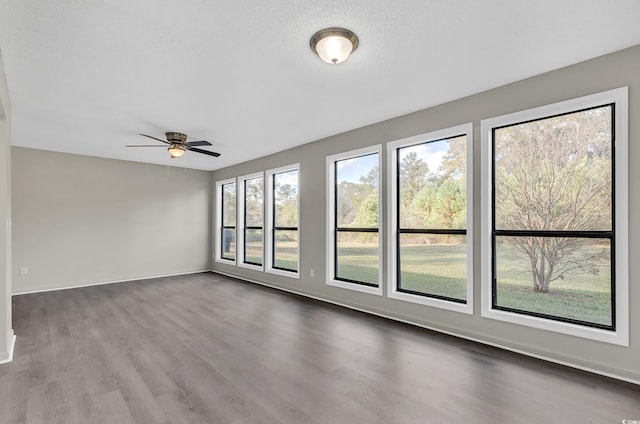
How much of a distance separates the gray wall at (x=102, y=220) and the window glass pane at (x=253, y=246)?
150 cm

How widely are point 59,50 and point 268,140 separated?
3.00 metres

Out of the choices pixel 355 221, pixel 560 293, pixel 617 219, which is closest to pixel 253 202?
pixel 355 221

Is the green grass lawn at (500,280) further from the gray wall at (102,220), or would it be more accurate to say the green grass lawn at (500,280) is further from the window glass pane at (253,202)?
the gray wall at (102,220)

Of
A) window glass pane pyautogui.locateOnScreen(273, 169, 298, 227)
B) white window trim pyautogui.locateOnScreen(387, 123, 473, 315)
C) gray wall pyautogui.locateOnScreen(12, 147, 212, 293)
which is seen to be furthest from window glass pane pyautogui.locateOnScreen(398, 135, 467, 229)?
gray wall pyautogui.locateOnScreen(12, 147, 212, 293)

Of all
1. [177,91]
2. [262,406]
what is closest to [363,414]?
[262,406]

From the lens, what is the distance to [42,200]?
5645 millimetres

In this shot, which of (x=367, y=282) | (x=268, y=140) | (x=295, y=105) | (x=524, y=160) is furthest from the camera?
(x=268, y=140)

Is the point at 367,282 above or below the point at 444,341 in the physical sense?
above

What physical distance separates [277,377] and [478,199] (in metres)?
2.70

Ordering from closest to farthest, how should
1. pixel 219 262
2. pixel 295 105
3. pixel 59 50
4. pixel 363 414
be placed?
1. pixel 363 414
2. pixel 59 50
3. pixel 295 105
4. pixel 219 262

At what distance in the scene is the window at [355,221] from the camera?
4434 millimetres

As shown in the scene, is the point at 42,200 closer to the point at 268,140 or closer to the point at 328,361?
the point at 268,140

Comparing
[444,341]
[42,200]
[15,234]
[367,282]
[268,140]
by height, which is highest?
[268,140]

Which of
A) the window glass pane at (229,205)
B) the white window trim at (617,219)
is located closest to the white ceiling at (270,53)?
the white window trim at (617,219)
